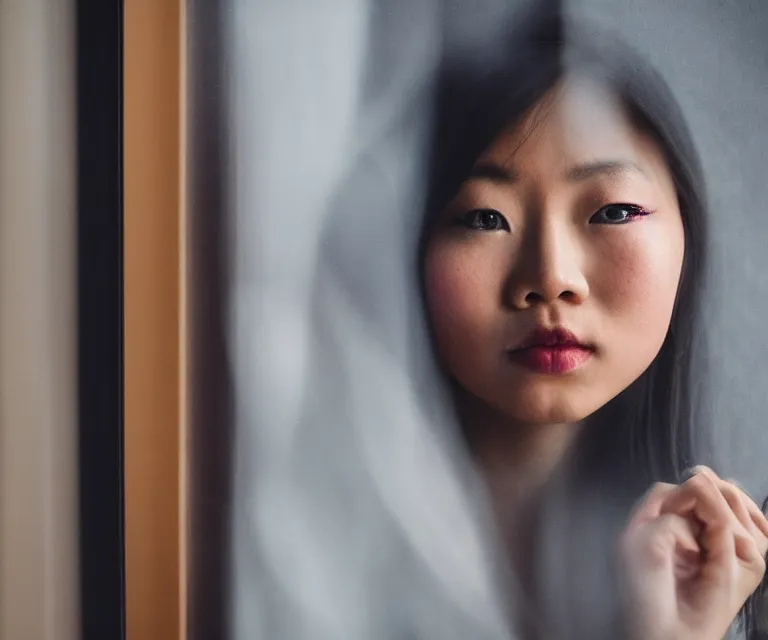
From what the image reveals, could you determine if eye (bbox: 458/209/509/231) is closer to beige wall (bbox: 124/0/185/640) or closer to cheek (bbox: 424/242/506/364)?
cheek (bbox: 424/242/506/364)

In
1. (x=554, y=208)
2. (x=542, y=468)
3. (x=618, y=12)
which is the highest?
(x=618, y=12)

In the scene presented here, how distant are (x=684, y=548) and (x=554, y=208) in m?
0.24

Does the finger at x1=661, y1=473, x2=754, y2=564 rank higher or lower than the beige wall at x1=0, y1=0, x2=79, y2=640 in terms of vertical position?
lower

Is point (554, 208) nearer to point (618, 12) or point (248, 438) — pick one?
point (618, 12)

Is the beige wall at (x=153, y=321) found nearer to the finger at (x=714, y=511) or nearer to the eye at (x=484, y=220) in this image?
the eye at (x=484, y=220)

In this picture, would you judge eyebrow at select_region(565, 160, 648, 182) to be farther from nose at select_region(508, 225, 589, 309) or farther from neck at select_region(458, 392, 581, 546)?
neck at select_region(458, 392, 581, 546)

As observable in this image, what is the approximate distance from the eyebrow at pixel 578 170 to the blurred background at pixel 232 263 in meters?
0.04

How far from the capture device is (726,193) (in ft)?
1.65

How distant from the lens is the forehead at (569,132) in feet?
1.63

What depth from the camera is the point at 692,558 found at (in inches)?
20.5

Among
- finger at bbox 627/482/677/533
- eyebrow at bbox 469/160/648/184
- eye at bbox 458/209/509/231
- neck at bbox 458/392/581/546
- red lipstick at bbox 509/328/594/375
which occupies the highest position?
eyebrow at bbox 469/160/648/184

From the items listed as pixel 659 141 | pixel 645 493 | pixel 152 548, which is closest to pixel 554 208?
pixel 659 141

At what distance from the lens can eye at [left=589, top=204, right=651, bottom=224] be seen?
0.50 metres

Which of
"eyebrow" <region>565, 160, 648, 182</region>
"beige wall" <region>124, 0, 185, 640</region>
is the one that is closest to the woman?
"eyebrow" <region>565, 160, 648, 182</region>
